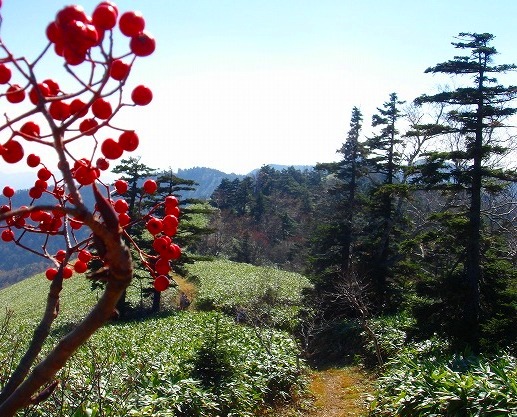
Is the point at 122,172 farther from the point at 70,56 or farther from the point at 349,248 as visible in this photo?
the point at 70,56

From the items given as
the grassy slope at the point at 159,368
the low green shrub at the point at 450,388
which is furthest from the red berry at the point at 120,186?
the low green shrub at the point at 450,388

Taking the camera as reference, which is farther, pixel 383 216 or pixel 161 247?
pixel 383 216

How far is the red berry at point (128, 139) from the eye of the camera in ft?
4.00

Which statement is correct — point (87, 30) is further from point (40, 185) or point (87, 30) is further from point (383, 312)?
point (383, 312)

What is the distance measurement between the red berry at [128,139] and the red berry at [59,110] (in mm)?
170

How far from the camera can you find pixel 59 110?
1231 mm

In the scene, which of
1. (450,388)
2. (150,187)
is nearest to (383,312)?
(450,388)

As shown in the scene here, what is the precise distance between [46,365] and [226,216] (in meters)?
46.6

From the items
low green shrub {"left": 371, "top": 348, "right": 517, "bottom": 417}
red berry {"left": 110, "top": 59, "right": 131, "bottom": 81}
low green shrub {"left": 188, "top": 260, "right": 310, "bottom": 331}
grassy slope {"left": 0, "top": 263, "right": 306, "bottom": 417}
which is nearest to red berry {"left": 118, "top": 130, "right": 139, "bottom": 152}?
red berry {"left": 110, "top": 59, "right": 131, "bottom": 81}

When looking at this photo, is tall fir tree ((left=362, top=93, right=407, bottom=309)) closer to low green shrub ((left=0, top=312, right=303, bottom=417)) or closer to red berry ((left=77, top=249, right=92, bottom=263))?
low green shrub ((left=0, top=312, right=303, bottom=417))

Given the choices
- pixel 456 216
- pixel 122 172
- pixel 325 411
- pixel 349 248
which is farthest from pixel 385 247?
pixel 122 172

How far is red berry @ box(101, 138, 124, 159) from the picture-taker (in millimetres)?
1231

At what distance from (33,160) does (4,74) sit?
452 millimetres

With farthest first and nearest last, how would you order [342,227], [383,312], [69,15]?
1. [342,227]
2. [383,312]
3. [69,15]
